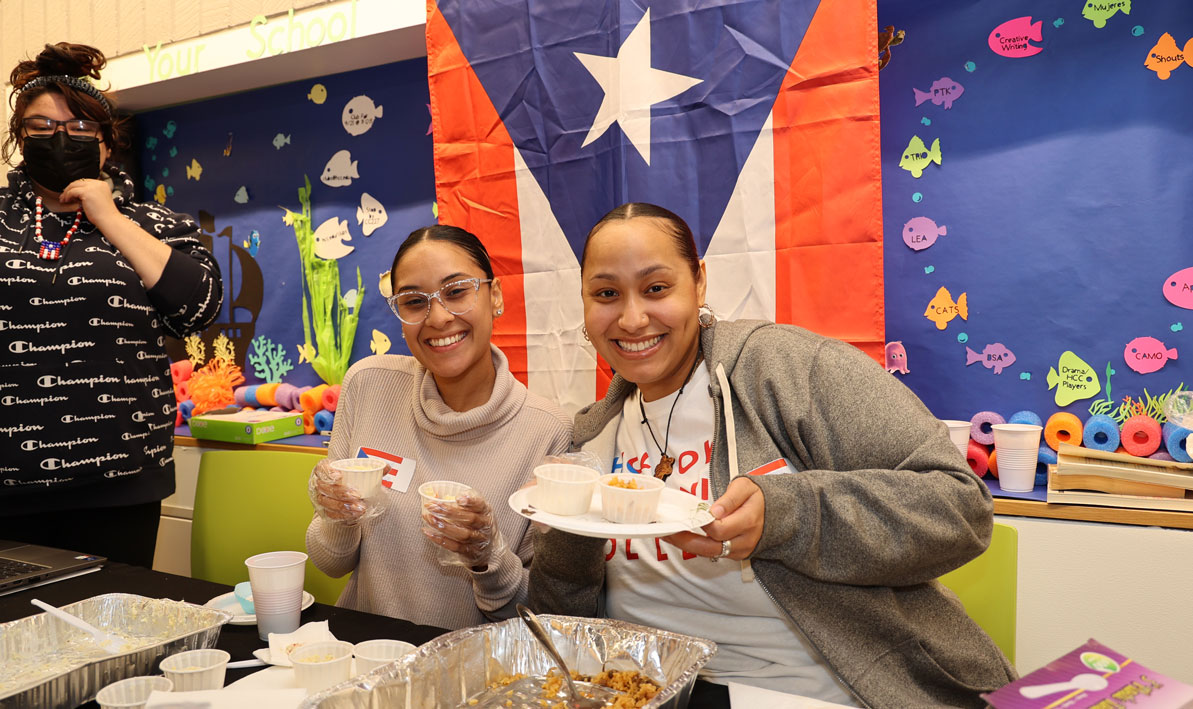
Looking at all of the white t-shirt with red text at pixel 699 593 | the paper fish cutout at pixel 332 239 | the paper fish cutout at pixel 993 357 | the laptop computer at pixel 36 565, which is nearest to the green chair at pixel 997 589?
the white t-shirt with red text at pixel 699 593

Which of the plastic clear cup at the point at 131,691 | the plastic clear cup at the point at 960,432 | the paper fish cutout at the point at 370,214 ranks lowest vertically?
the plastic clear cup at the point at 131,691

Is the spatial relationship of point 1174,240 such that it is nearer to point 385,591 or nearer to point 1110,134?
point 1110,134

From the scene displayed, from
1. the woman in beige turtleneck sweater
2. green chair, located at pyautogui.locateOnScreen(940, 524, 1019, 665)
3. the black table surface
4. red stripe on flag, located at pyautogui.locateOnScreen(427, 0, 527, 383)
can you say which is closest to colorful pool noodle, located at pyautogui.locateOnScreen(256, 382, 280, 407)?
red stripe on flag, located at pyautogui.locateOnScreen(427, 0, 527, 383)

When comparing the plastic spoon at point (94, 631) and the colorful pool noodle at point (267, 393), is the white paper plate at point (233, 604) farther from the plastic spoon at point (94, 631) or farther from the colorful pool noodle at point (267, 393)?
the colorful pool noodle at point (267, 393)

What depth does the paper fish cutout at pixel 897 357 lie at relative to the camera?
8.17 ft

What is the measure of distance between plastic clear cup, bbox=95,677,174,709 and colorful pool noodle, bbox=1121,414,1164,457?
2400mm

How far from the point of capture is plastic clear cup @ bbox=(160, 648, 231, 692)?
1.08 m

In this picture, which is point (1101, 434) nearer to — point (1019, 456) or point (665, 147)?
point (1019, 456)

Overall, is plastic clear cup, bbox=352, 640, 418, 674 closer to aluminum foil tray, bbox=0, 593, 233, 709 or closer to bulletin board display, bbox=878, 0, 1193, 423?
aluminum foil tray, bbox=0, 593, 233, 709

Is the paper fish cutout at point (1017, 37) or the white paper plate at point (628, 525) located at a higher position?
the paper fish cutout at point (1017, 37)

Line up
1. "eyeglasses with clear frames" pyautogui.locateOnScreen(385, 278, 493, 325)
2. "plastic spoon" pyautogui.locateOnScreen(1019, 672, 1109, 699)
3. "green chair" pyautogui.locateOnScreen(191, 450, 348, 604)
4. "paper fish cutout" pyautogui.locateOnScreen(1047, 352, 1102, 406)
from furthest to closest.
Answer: "paper fish cutout" pyautogui.locateOnScreen(1047, 352, 1102, 406) → "green chair" pyautogui.locateOnScreen(191, 450, 348, 604) → "eyeglasses with clear frames" pyautogui.locateOnScreen(385, 278, 493, 325) → "plastic spoon" pyautogui.locateOnScreen(1019, 672, 1109, 699)

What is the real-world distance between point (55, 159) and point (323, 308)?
151cm

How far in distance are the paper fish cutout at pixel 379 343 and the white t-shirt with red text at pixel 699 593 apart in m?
2.15

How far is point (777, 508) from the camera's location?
118cm
